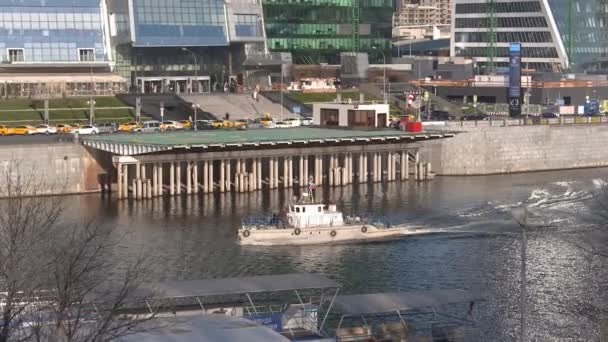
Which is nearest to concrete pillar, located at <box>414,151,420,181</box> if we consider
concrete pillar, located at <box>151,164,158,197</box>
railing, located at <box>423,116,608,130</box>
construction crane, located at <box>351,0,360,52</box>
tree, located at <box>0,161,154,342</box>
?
railing, located at <box>423,116,608,130</box>

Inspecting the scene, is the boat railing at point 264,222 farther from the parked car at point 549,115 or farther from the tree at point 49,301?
the parked car at point 549,115

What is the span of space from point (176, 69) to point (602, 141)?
46058 millimetres

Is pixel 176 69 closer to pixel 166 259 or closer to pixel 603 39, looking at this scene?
pixel 603 39

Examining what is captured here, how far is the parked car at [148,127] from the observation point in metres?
109

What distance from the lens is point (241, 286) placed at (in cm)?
4869

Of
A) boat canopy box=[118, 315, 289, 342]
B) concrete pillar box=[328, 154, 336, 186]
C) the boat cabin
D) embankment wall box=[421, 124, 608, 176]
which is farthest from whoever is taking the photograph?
embankment wall box=[421, 124, 608, 176]

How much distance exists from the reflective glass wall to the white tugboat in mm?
103346

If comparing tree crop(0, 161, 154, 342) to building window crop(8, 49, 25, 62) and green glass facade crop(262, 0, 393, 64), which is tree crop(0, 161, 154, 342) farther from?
green glass facade crop(262, 0, 393, 64)

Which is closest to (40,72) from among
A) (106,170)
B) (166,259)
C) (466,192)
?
(106,170)

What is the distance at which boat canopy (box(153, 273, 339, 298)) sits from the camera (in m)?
47.7

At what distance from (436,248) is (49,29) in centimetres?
6802

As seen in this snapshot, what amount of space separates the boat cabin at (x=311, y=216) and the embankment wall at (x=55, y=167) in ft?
70.8

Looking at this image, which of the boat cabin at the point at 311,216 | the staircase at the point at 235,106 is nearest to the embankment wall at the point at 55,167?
the boat cabin at the point at 311,216

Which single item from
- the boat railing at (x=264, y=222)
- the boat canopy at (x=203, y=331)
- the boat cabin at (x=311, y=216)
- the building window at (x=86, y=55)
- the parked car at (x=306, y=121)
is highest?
the building window at (x=86, y=55)
